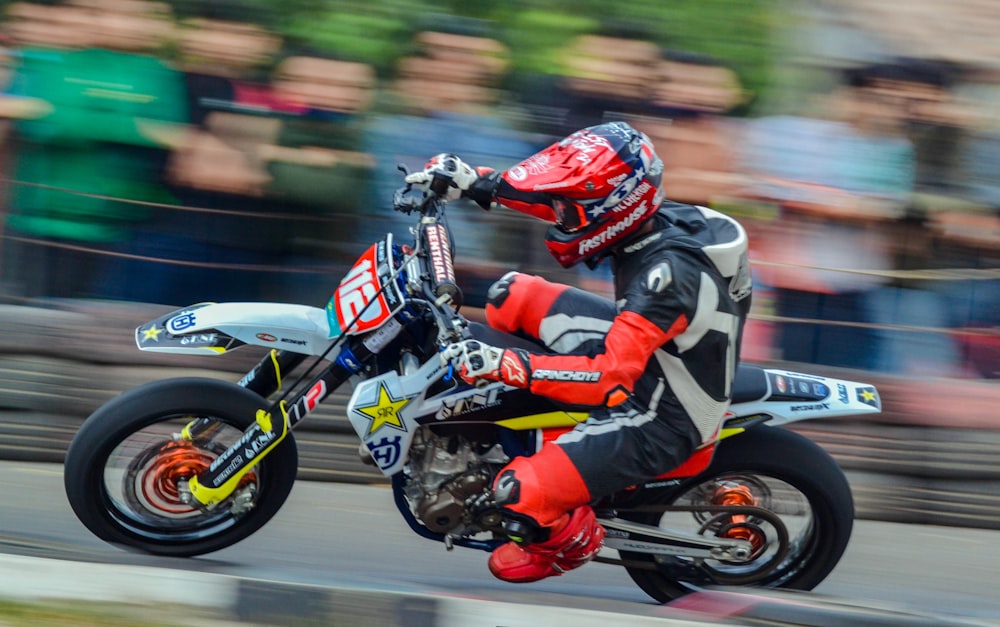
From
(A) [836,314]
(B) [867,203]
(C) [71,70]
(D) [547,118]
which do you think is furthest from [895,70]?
(C) [71,70]

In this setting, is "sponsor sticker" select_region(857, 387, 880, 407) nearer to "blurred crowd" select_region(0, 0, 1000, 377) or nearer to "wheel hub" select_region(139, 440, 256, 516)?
"blurred crowd" select_region(0, 0, 1000, 377)

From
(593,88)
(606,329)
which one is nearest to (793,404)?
(606,329)

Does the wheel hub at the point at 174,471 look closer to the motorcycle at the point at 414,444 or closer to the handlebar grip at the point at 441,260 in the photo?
the motorcycle at the point at 414,444

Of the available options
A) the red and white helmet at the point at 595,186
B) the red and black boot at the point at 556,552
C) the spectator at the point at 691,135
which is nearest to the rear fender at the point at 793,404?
the red and black boot at the point at 556,552

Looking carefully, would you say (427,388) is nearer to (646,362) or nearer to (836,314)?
(646,362)

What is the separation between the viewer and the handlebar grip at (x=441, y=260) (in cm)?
365

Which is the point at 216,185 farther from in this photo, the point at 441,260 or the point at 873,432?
the point at 873,432

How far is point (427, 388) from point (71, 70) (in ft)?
8.17

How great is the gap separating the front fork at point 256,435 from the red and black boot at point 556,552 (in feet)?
2.55

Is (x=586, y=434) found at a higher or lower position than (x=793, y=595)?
higher

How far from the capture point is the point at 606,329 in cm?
402

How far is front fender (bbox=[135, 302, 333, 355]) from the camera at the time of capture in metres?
3.88

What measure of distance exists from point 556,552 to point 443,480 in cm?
42

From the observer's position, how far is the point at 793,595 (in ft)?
13.2
